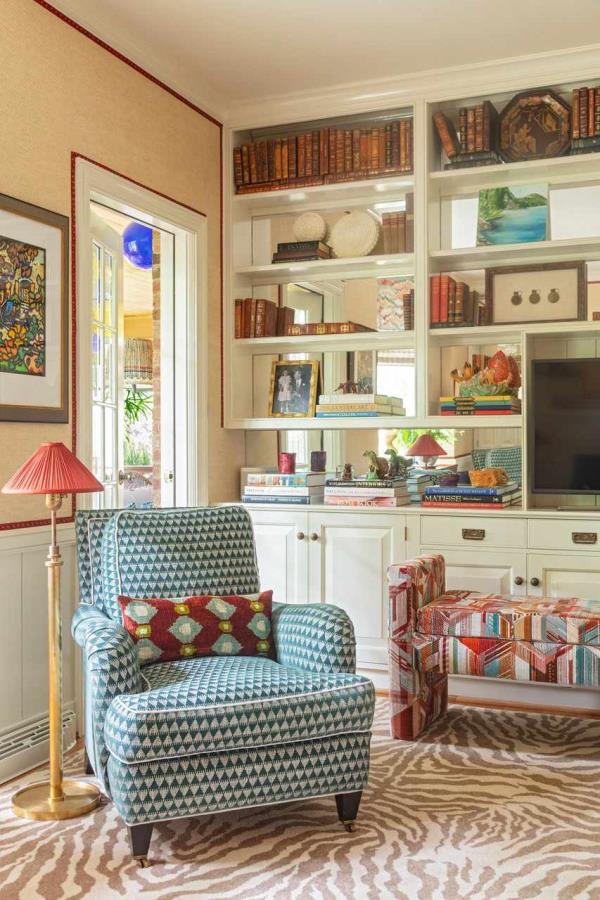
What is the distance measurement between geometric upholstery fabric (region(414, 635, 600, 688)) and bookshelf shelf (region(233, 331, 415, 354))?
5.12 ft

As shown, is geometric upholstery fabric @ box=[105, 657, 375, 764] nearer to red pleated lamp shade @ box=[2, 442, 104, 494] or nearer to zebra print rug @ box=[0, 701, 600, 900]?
zebra print rug @ box=[0, 701, 600, 900]

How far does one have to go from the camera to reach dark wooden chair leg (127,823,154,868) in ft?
7.95

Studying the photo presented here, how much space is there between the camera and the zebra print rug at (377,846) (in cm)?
230

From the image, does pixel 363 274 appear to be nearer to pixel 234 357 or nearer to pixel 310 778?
pixel 234 357

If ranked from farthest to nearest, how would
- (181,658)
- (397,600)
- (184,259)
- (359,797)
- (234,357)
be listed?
(234,357) → (184,259) → (397,600) → (181,658) → (359,797)

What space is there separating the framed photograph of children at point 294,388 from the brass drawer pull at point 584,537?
1416 mm

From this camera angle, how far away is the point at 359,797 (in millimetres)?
2621

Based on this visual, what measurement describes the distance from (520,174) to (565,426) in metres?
1.17

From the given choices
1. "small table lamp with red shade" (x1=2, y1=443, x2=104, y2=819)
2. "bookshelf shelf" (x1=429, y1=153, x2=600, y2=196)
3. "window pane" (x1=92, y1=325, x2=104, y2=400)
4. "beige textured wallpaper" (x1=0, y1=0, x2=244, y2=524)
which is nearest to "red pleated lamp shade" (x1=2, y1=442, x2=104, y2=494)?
"small table lamp with red shade" (x1=2, y1=443, x2=104, y2=819)

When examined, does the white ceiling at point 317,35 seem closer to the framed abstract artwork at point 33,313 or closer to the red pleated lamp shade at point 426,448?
the framed abstract artwork at point 33,313

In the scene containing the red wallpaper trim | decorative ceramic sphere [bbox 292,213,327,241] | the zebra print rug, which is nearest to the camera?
the zebra print rug

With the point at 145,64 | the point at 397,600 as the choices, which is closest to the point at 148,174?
the point at 145,64

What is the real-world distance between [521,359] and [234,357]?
1.43 m

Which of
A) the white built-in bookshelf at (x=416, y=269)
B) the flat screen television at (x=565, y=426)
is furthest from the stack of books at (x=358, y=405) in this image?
the flat screen television at (x=565, y=426)
